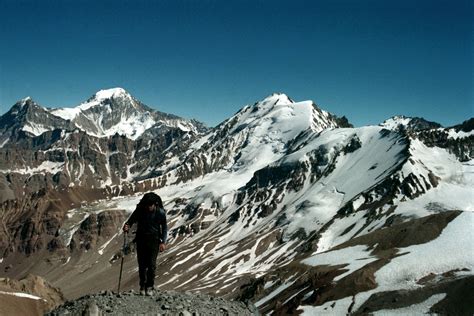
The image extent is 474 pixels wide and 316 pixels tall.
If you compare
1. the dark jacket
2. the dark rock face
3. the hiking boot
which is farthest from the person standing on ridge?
the dark rock face

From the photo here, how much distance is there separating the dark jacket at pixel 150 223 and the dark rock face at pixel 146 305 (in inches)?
110

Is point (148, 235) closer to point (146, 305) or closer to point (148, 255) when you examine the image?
point (148, 255)

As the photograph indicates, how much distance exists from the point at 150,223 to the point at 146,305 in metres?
4.22

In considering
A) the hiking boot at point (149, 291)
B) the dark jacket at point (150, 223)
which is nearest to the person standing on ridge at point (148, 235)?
the dark jacket at point (150, 223)

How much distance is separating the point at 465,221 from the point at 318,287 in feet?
136

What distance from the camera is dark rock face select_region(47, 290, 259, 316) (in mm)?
22172

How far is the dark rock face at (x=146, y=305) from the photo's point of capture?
22172 millimetres

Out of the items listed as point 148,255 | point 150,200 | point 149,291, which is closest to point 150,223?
point 150,200

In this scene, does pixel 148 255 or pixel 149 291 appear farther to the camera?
pixel 148 255

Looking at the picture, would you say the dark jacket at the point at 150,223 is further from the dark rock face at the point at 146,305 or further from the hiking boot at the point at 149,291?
the dark rock face at the point at 146,305

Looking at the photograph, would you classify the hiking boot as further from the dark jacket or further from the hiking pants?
the dark jacket

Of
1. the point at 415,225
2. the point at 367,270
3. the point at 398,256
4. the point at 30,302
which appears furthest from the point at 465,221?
the point at 30,302

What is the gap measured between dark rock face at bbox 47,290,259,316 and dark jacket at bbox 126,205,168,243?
9.13 ft

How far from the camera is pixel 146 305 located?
75.7 feet
